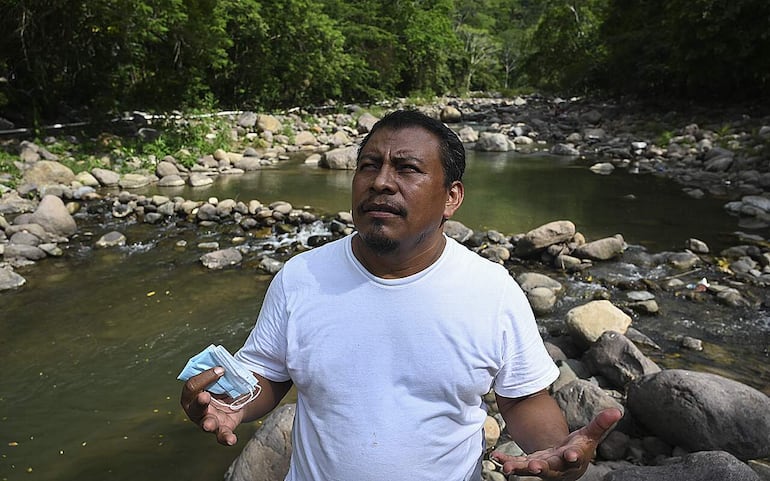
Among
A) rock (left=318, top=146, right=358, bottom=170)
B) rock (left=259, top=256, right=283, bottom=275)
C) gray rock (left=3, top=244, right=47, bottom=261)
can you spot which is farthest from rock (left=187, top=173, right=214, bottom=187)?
rock (left=259, top=256, right=283, bottom=275)

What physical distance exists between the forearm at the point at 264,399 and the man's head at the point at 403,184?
21.3 inches

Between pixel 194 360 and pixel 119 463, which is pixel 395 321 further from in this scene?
pixel 119 463

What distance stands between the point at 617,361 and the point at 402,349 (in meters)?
3.42

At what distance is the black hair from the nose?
0.42 ft

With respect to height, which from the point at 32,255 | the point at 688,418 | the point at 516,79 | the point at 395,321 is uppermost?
the point at 395,321

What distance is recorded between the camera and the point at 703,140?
16.3 meters

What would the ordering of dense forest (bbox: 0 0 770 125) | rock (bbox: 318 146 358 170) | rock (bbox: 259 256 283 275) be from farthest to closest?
rock (bbox: 318 146 358 170)
dense forest (bbox: 0 0 770 125)
rock (bbox: 259 256 283 275)

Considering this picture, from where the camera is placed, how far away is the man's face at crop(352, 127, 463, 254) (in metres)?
1.66

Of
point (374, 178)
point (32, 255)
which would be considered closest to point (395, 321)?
point (374, 178)

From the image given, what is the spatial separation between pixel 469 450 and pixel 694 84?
2387cm

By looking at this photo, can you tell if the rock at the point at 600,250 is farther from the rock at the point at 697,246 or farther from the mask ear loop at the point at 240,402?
the mask ear loop at the point at 240,402

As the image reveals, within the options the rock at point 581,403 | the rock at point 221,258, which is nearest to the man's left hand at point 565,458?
the rock at point 581,403

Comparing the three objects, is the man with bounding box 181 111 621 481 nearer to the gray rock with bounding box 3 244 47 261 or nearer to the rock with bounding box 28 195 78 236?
the gray rock with bounding box 3 244 47 261

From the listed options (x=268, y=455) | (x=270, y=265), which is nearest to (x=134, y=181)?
(x=270, y=265)
